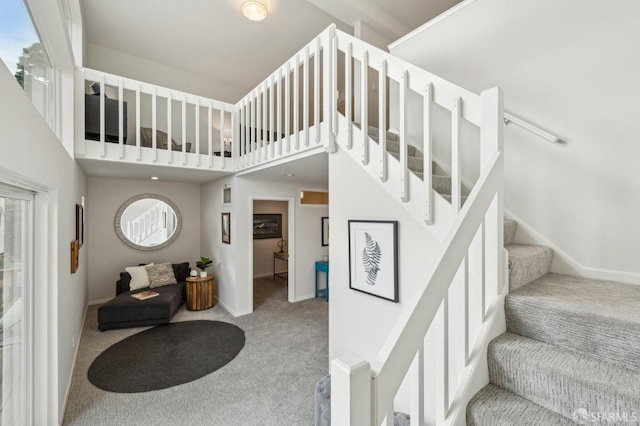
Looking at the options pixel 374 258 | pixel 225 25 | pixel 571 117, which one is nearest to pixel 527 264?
pixel 374 258

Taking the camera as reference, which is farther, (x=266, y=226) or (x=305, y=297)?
(x=266, y=226)

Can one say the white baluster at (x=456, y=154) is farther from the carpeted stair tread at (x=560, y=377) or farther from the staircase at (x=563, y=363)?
the carpeted stair tread at (x=560, y=377)

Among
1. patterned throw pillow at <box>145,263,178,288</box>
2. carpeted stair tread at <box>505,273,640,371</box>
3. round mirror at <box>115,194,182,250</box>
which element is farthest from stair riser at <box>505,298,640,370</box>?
round mirror at <box>115,194,182,250</box>

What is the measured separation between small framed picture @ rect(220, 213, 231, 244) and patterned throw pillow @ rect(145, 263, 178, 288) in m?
1.14

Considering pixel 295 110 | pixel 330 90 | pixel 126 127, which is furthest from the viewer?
pixel 126 127

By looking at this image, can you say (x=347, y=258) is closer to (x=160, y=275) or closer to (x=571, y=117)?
(x=571, y=117)

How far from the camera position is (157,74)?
5098mm

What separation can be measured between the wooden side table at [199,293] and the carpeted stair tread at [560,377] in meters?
4.34

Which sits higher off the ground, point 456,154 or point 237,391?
point 456,154

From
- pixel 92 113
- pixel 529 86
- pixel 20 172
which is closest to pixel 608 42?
pixel 529 86

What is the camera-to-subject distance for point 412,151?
275 centimetres

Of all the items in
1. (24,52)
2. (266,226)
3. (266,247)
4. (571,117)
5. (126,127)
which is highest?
(126,127)

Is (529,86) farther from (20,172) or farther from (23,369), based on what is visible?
(23,369)

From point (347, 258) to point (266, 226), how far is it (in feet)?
16.1
